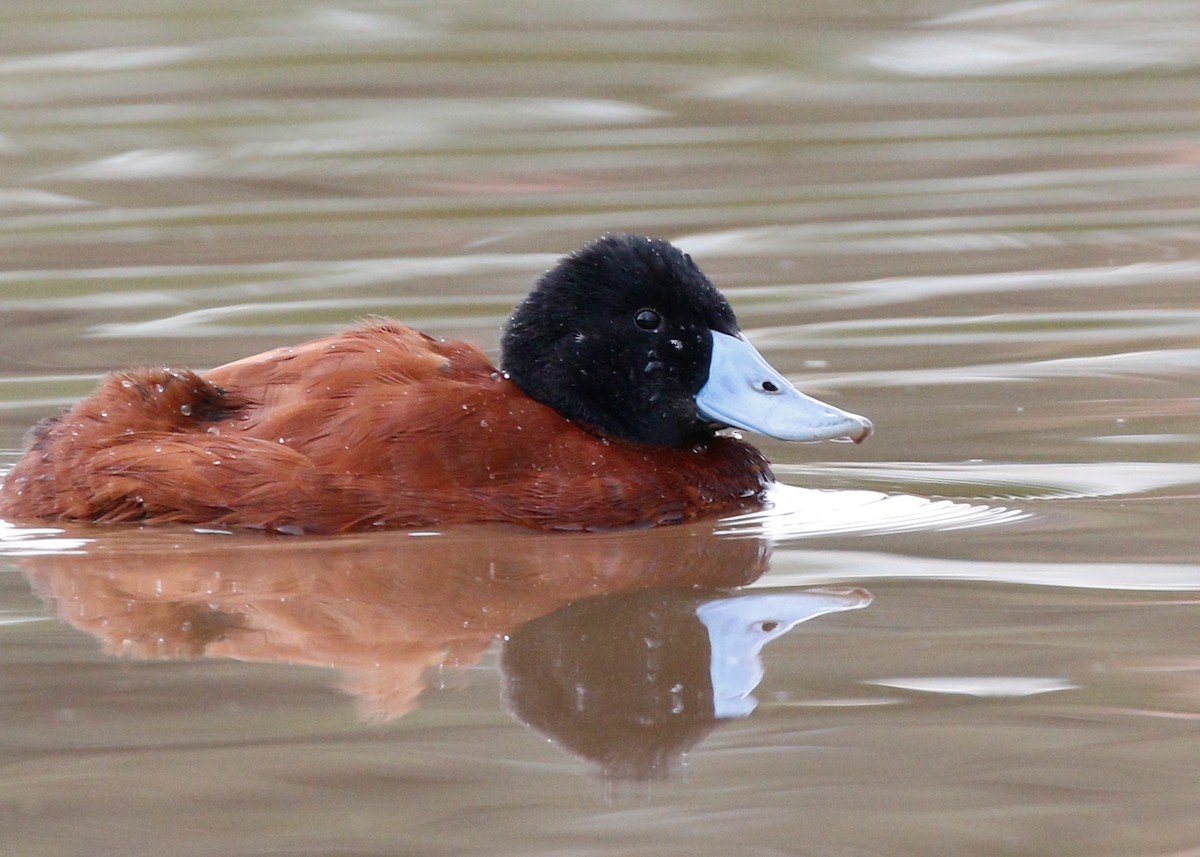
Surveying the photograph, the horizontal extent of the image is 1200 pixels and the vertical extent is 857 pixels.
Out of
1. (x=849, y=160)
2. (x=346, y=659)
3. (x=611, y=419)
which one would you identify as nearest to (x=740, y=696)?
(x=346, y=659)

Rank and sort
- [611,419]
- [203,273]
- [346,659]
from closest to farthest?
[346,659], [611,419], [203,273]

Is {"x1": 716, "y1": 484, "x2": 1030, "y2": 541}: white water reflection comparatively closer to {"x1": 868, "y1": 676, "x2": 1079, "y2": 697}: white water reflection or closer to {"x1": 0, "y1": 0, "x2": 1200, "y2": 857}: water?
{"x1": 0, "y1": 0, "x2": 1200, "y2": 857}: water

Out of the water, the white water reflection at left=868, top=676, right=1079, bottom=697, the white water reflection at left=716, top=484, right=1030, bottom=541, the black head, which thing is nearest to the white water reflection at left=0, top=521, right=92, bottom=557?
the water

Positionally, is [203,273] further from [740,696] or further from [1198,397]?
[740,696]

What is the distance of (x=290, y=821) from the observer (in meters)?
3.86

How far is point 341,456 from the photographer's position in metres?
5.81

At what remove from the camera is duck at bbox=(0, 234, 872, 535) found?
5832 mm

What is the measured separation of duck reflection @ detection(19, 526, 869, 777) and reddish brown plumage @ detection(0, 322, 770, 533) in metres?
0.08

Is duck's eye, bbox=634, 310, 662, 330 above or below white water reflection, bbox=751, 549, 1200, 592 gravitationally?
above

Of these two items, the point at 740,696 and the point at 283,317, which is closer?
the point at 740,696

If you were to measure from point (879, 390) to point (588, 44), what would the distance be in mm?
8810

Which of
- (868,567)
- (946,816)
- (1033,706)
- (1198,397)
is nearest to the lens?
(946,816)

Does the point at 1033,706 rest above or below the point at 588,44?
below

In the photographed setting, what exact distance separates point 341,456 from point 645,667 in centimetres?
139
